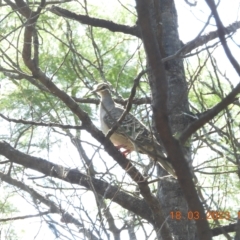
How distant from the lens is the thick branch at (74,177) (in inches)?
158

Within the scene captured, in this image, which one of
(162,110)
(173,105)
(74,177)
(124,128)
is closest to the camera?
(162,110)

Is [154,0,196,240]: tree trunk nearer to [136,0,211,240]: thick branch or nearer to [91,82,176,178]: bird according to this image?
[91,82,176,178]: bird

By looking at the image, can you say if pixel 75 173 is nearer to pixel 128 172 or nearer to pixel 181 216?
pixel 128 172

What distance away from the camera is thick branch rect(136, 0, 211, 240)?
222 cm

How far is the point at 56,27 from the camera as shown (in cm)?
550

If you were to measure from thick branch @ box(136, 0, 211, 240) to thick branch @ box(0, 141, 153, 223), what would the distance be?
1.77 metres

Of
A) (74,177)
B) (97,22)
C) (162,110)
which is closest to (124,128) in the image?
(97,22)

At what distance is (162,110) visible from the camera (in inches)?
88.8

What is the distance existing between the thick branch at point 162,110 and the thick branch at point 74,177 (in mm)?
1770

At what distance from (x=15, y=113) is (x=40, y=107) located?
19.7 inches

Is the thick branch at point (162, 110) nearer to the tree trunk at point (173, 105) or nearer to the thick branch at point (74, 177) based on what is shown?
the tree trunk at point (173, 105)

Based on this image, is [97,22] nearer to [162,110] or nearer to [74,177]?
[74,177]

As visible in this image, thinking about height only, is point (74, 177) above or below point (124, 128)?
below

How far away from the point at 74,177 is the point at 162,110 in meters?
1.88
